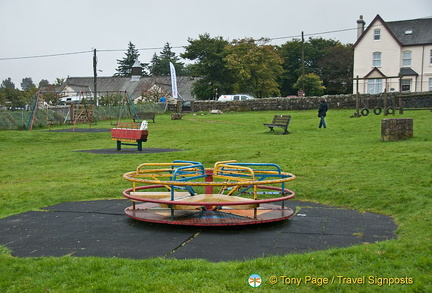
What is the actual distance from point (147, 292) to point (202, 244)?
1823 millimetres

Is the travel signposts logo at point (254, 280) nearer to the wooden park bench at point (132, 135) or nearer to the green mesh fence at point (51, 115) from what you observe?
the wooden park bench at point (132, 135)

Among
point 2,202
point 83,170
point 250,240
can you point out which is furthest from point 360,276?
point 83,170

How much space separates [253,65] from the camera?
188 feet

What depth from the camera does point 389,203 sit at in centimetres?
826

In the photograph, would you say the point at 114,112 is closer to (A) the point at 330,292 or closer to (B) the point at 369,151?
(B) the point at 369,151

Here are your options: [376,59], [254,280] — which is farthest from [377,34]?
[254,280]

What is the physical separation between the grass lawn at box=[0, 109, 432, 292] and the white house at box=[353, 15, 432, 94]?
30.5 metres

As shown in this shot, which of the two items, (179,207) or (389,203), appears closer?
(179,207)

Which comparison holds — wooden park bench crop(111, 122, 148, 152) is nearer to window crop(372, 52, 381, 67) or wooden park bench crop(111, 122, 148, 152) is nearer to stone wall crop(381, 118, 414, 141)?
stone wall crop(381, 118, 414, 141)

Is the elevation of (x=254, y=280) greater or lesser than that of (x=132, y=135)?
lesser

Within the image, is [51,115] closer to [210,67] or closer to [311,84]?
[210,67]

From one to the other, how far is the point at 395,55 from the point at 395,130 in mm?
38865

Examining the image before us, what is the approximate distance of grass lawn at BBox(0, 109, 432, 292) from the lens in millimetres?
4578

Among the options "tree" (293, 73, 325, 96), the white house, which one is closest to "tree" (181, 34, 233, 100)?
"tree" (293, 73, 325, 96)
